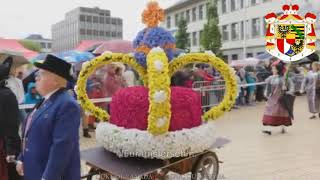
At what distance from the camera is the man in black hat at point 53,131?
3.05m

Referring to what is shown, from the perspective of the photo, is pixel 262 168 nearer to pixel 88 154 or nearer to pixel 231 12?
pixel 88 154

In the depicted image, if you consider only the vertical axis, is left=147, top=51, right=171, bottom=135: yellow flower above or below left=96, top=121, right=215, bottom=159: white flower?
above

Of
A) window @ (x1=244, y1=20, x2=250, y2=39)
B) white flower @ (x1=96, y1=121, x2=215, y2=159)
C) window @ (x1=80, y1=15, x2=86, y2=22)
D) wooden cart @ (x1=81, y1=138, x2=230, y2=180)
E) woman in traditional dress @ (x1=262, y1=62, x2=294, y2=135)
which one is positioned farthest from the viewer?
window @ (x1=80, y1=15, x2=86, y2=22)

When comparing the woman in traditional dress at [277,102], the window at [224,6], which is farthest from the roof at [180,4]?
the woman in traditional dress at [277,102]

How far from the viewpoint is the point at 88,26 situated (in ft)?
310

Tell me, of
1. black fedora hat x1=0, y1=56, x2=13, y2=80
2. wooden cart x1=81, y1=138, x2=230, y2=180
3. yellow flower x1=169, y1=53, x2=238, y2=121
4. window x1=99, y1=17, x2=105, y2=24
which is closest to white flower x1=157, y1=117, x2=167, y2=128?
wooden cart x1=81, y1=138, x2=230, y2=180

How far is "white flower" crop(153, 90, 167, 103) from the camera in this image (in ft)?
13.8

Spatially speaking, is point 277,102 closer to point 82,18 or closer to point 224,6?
point 224,6

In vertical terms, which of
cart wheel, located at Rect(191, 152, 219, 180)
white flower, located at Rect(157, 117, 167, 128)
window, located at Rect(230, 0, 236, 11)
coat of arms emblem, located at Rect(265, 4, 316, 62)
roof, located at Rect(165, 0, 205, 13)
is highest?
roof, located at Rect(165, 0, 205, 13)

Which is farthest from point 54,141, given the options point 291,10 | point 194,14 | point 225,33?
point 194,14

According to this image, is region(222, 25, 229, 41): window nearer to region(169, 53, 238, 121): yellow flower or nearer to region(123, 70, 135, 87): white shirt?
region(123, 70, 135, 87): white shirt

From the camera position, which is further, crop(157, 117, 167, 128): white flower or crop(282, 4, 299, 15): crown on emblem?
crop(282, 4, 299, 15): crown on emblem

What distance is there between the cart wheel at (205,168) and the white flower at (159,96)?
108 cm

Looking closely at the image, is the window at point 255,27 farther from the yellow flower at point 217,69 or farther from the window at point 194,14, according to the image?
the yellow flower at point 217,69
